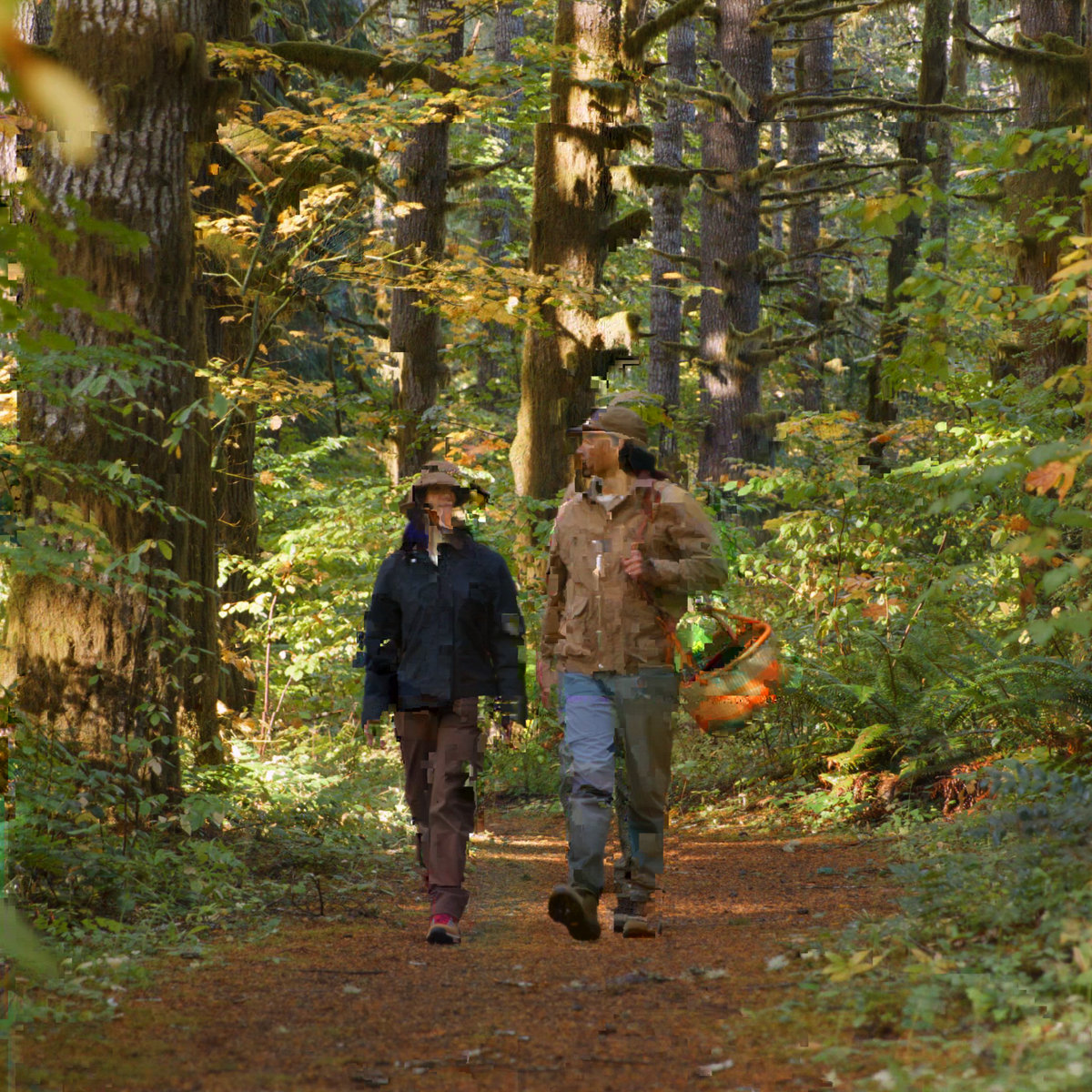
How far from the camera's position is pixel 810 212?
87.0 feet

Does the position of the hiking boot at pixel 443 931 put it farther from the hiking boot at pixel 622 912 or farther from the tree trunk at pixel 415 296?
the tree trunk at pixel 415 296

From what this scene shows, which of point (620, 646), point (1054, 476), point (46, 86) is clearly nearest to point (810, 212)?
point (620, 646)

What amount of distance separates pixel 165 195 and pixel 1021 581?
6825mm

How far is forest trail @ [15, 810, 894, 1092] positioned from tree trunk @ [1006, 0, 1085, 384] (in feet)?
24.2

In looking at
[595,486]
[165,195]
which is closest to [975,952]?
[595,486]

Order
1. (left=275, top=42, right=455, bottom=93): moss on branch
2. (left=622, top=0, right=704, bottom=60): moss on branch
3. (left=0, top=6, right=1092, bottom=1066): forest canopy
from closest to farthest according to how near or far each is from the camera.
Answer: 1. (left=0, top=6, right=1092, bottom=1066): forest canopy
2. (left=275, top=42, right=455, bottom=93): moss on branch
3. (left=622, top=0, right=704, bottom=60): moss on branch

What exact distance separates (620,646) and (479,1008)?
191 cm

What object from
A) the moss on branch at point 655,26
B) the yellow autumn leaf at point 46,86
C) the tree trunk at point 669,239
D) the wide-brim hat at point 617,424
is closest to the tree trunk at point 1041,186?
the moss on branch at point 655,26

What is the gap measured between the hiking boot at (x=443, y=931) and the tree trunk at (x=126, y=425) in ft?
7.08

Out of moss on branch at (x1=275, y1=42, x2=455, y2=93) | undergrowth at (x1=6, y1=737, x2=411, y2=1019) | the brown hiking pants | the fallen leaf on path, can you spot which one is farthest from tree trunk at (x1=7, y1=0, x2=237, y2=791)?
moss on branch at (x1=275, y1=42, x2=455, y2=93)

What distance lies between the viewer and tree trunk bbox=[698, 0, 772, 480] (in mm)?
19469

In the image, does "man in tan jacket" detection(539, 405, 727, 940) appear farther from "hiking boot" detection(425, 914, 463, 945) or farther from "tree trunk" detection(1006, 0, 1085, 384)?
"tree trunk" detection(1006, 0, 1085, 384)

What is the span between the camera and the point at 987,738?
29.5ft

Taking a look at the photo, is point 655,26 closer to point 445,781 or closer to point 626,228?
point 626,228
